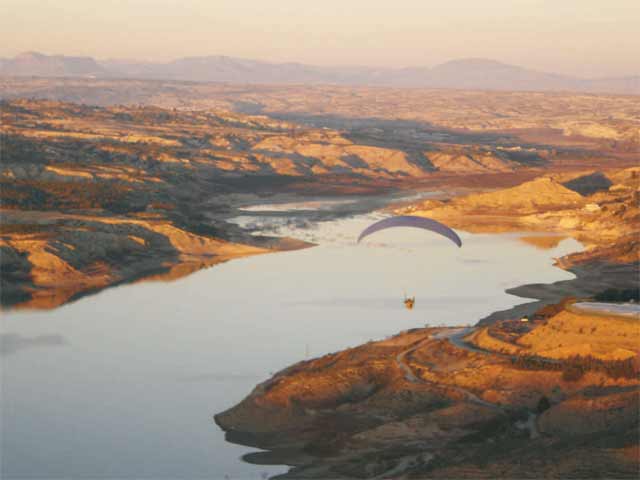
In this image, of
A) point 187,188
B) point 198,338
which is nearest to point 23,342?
point 198,338

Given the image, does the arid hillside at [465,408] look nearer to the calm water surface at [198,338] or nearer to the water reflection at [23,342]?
the calm water surface at [198,338]

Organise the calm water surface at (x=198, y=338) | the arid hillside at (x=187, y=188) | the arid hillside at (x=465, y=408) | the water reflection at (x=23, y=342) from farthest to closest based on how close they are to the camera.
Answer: the arid hillside at (x=187, y=188), the water reflection at (x=23, y=342), the calm water surface at (x=198, y=338), the arid hillside at (x=465, y=408)

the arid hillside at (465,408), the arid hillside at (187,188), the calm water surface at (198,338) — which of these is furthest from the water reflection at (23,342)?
the arid hillside at (465,408)

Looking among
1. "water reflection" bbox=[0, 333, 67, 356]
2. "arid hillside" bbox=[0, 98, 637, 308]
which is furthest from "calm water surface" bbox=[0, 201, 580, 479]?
"arid hillside" bbox=[0, 98, 637, 308]

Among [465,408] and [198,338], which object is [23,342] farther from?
[465,408]

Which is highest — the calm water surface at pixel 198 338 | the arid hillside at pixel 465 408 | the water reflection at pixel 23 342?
A: the arid hillside at pixel 465 408

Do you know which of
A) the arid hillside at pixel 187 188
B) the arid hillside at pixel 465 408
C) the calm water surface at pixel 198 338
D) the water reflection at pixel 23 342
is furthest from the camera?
the arid hillside at pixel 187 188

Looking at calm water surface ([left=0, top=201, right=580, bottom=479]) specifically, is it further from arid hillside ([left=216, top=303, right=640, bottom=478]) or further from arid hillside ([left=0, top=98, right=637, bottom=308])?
arid hillside ([left=0, top=98, right=637, bottom=308])

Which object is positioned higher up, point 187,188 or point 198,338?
point 198,338

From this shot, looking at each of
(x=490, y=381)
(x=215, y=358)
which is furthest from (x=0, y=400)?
(x=490, y=381)
